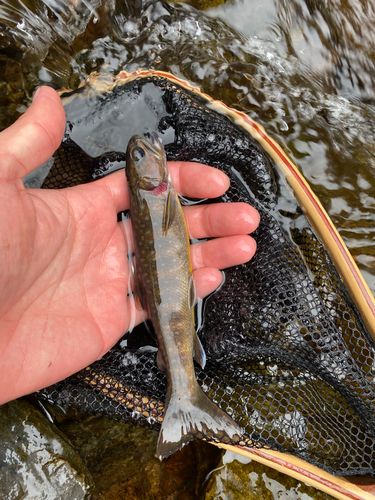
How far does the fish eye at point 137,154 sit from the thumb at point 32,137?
601 millimetres

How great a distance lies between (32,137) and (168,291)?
4.67 ft

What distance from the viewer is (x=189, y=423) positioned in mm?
2477

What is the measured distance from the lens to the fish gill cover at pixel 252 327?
260cm

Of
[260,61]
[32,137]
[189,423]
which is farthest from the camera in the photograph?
[260,61]

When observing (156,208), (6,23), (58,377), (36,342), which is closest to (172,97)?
(156,208)

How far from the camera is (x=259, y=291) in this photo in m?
2.88

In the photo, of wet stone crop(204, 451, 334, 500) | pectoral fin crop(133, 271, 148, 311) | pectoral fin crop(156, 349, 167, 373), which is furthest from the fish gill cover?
wet stone crop(204, 451, 334, 500)

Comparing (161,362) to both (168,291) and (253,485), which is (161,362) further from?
(253,485)

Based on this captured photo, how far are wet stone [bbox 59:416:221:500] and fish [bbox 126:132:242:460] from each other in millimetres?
898

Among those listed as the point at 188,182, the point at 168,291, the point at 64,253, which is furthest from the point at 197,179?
the point at 64,253

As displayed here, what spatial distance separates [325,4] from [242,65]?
1350mm

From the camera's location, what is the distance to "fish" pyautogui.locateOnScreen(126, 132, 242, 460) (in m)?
2.48

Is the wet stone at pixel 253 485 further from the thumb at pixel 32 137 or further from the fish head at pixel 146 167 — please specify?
the thumb at pixel 32 137

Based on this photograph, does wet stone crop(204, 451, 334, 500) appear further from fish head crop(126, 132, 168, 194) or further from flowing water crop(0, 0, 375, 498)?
fish head crop(126, 132, 168, 194)
